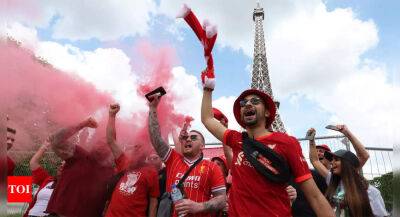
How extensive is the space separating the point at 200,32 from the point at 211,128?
97cm

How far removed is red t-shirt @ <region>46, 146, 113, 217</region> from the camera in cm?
483

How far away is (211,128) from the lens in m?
4.04

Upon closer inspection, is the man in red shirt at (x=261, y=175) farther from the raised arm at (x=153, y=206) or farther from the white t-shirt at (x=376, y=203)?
the white t-shirt at (x=376, y=203)

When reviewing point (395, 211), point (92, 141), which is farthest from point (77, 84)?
point (395, 211)

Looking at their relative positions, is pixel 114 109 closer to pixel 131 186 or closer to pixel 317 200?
pixel 131 186

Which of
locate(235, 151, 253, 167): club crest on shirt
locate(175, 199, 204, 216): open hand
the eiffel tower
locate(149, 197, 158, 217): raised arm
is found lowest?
locate(149, 197, 158, 217): raised arm

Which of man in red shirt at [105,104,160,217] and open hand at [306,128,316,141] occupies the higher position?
open hand at [306,128,316,141]

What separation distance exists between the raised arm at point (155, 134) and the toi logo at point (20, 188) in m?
7.19

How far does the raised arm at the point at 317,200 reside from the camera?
310 centimetres

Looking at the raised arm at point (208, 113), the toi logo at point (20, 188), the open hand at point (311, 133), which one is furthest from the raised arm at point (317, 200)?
the toi logo at point (20, 188)

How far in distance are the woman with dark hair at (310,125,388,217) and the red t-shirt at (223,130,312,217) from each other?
1547mm

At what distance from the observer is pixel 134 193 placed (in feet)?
15.9

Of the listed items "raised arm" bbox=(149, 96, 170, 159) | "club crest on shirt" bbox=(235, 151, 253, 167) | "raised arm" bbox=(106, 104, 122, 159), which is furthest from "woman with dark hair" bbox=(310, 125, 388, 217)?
"raised arm" bbox=(106, 104, 122, 159)

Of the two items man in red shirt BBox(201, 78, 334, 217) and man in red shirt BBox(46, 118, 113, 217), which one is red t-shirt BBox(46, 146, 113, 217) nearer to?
man in red shirt BBox(46, 118, 113, 217)
